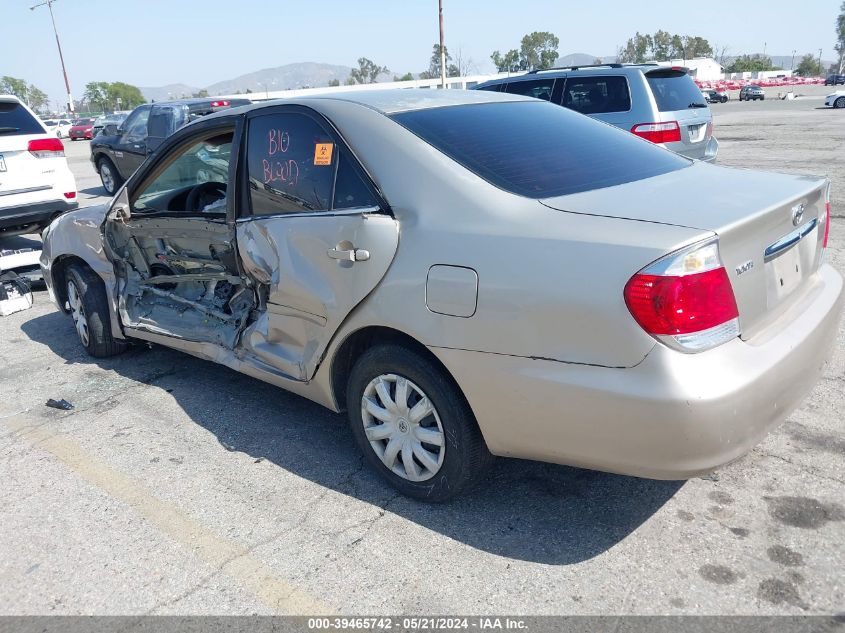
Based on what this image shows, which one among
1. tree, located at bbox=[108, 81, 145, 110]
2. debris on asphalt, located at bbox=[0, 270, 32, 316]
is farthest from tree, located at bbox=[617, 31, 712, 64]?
debris on asphalt, located at bbox=[0, 270, 32, 316]

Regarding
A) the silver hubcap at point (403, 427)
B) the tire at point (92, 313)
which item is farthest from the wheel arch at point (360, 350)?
the tire at point (92, 313)

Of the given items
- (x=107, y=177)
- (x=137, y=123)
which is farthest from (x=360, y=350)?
(x=107, y=177)

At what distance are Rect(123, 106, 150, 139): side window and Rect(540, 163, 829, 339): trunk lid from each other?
1121 centimetres

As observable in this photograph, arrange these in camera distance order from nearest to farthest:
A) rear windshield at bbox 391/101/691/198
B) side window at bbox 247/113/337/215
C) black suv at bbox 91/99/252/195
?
rear windshield at bbox 391/101/691/198
side window at bbox 247/113/337/215
black suv at bbox 91/99/252/195

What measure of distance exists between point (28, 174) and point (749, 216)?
23.9 feet

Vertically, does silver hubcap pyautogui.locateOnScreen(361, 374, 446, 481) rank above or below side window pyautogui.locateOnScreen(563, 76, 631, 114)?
below

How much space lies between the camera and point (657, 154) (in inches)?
137

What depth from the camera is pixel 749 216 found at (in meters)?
2.44

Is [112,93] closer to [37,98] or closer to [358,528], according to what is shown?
[37,98]

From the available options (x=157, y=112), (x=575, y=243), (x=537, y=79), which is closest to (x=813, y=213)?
(x=575, y=243)

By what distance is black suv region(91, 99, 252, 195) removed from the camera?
11.4m

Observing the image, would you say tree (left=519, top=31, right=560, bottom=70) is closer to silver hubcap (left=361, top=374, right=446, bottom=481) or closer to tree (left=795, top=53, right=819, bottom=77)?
tree (left=795, top=53, right=819, bottom=77)

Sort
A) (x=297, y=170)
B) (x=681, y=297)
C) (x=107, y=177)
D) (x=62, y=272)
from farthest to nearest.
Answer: (x=107, y=177), (x=62, y=272), (x=297, y=170), (x=681, y=297)

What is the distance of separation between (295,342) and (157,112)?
10013 mm
